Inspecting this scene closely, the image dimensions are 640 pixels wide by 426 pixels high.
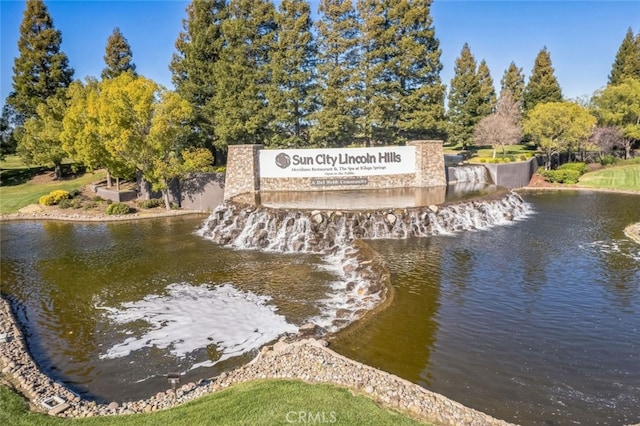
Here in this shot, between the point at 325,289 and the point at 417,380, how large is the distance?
5.77 m

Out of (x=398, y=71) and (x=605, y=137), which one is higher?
(x=398, y=71)

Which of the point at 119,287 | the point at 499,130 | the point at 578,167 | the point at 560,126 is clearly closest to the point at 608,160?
the point at 578,167

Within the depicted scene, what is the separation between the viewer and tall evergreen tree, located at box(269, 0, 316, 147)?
2945cm

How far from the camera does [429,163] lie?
2644 centimetres

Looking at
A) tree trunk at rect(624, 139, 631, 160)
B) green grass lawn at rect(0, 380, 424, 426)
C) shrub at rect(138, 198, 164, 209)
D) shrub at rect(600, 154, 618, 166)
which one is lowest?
green grass lawn at rect(0, 380, 424, 426)

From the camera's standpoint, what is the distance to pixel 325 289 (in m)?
13.2

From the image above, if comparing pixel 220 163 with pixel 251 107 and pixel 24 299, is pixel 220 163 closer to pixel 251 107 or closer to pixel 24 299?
pixel 251 107

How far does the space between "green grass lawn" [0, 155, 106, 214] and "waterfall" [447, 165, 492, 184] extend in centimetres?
3036

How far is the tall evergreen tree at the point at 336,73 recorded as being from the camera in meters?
30.2

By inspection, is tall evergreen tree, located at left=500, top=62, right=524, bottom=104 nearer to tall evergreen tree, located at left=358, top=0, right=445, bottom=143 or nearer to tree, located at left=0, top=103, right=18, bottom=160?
tall evergreen tree, located at left=358, top=0, right=445, bottom=143

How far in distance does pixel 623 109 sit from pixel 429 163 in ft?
85.2

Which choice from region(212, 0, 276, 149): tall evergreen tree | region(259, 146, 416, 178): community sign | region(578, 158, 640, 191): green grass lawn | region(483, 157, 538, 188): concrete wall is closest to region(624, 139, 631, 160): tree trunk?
region(578, 158, 640, 191): green grass lawn

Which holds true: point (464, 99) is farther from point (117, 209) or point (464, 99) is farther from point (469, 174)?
point (117, 209)

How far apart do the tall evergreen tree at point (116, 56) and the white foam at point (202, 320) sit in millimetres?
31993
